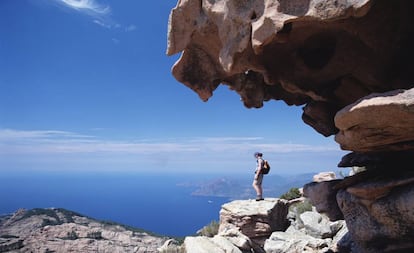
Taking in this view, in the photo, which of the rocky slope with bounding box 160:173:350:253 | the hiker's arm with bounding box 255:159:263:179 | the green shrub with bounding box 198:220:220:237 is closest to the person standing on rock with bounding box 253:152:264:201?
the hiker's arm with bounding box 255:159:263:179

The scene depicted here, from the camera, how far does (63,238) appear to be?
181 ft

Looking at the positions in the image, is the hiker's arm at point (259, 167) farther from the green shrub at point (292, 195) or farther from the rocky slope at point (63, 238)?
the rocky slope at point (63, 238)

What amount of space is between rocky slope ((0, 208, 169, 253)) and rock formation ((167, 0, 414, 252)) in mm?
32951

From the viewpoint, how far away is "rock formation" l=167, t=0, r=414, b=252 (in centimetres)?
→ 752

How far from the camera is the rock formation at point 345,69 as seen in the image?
7523 mm

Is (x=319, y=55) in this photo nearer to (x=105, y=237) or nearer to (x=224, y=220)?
(x=224, y=220)

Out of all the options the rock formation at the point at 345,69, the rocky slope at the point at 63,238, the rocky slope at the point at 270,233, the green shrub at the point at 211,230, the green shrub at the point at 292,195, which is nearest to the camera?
the rock formation at the point at 345,69

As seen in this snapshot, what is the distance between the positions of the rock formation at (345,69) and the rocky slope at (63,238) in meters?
33.0

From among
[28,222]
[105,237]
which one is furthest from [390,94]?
[28,222]

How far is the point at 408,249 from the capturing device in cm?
808

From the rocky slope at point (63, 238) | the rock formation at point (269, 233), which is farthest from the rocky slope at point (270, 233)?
the rocky slope at point (63, 238)

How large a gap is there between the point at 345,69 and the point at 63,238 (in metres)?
56.9

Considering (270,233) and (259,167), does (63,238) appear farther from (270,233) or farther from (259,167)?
(259,167)

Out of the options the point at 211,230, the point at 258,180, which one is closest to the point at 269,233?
the point at 258,180
